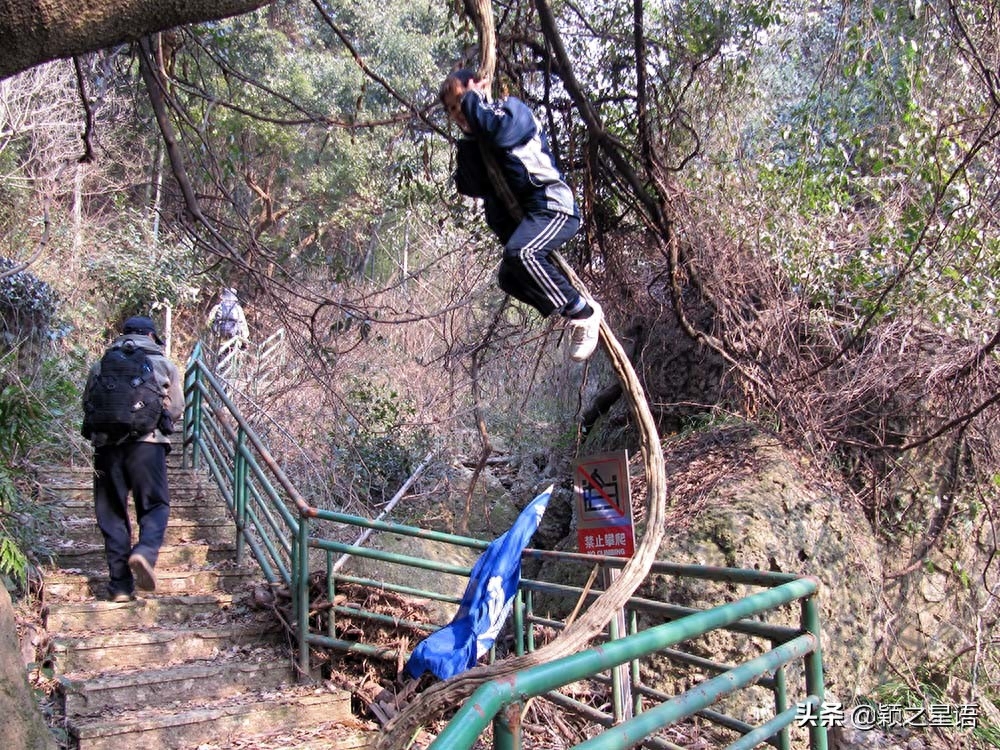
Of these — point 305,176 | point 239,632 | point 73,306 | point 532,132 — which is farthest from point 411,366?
point 532,132

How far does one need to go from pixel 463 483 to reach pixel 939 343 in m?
6.88

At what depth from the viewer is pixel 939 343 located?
7203 mm

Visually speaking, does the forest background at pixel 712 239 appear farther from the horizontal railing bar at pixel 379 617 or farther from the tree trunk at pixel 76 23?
the tree trunk at pixel 76 23

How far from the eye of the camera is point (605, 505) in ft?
13.1

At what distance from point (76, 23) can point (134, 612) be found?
168 inches

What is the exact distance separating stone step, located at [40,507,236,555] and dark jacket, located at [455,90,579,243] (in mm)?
4221

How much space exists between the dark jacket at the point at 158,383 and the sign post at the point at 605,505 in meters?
2.96

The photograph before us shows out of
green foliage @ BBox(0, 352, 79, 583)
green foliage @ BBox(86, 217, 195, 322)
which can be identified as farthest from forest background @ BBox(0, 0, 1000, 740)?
green foliage @ BBox(86, 217, 195, 322)

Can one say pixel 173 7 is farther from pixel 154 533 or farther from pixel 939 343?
pixel 939 343

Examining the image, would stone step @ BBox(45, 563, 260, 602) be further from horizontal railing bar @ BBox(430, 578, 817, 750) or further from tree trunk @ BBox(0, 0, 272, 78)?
horizontal railing bar @ BBox(430, 578, 817, 750)

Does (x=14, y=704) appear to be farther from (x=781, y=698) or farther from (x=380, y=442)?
(x=380, y=442)

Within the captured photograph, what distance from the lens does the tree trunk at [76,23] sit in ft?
6.64

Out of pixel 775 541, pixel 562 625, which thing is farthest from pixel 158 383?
pixel 775 541

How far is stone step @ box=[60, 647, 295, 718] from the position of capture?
175 inches
